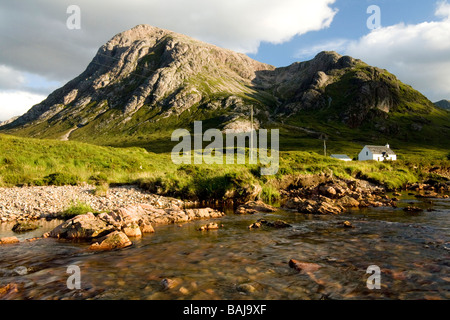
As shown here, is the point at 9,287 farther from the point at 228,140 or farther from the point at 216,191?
the point at 228,140

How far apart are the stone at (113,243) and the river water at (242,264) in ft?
1.32

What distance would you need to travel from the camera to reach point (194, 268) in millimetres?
8195

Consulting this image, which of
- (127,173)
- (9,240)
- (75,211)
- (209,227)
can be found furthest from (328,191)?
(9,240)

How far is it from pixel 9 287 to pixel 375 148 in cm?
11272

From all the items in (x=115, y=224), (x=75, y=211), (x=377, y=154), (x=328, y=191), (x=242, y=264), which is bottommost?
(x=242, y=264)

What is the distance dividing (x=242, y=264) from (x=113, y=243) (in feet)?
18.1

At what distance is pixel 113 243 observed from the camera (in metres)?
10.5

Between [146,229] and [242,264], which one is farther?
[146,229]

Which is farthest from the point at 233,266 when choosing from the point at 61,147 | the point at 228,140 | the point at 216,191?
the point at 228,140

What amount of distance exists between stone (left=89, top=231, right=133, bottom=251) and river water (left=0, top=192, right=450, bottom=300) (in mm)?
401

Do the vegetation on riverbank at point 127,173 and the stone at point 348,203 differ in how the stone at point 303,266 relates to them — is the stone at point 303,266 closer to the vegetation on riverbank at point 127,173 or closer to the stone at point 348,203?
the stone at point 348,203

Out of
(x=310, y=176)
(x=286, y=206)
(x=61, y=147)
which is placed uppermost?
(x=61, y=147)

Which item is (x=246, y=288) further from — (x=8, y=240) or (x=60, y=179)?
(x=60, y=179)

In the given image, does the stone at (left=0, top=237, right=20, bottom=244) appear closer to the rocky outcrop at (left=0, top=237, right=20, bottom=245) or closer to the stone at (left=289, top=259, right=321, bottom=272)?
the rocky outcrop at (left=0, top=237, right=20, bottom=245)
